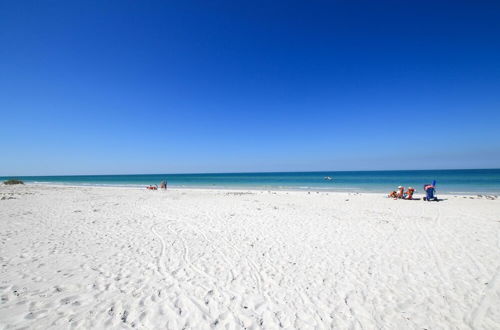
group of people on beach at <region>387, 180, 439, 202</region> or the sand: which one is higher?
group of people on beach at <region>387, 180, 439, 202</region>

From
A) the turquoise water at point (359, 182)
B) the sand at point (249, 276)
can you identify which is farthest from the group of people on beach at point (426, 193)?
the turquoise water at point (359, 182)

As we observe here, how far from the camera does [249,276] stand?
16.4 ft

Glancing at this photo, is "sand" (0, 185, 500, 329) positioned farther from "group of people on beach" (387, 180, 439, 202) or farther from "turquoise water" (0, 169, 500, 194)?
"turquoise water" (0, 169, 500, 194)

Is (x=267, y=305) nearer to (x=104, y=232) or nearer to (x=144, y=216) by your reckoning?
(x=104, y=232)

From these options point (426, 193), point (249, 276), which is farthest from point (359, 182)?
point (249, 276)

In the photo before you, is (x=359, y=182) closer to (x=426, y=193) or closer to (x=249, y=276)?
(x=426, y=193)

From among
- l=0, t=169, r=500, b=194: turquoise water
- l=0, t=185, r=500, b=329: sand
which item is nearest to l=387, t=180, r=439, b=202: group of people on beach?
l=0, t=185, r=500, b=329: sand

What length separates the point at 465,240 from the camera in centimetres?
752

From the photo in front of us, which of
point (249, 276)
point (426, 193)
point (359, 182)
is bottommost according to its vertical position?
point (249, 276)

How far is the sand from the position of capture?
362 cm

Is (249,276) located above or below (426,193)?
below

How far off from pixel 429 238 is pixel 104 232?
12.4 meters

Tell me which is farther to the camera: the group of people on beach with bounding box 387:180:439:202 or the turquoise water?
the turquoise water

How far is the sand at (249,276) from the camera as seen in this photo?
3.62m
